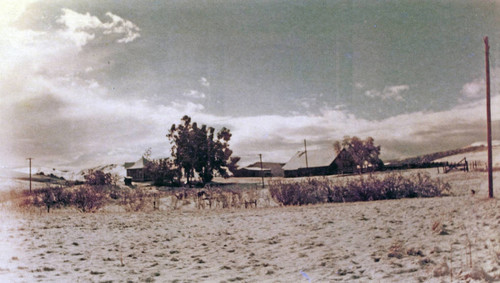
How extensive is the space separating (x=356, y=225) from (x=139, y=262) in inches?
212

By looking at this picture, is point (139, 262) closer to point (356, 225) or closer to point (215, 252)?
point (215, 252)

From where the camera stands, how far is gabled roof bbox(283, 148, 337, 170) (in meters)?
40.2

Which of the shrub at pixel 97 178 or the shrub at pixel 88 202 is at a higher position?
the shrub at pixel 97 178

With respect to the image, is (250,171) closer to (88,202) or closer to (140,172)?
(140,172)

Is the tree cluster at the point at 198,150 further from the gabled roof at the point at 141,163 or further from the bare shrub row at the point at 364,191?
the bare shrub row at the point at 364,191

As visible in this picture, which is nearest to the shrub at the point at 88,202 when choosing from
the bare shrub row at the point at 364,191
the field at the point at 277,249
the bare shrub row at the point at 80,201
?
the bare shrub row at the point at 80,201

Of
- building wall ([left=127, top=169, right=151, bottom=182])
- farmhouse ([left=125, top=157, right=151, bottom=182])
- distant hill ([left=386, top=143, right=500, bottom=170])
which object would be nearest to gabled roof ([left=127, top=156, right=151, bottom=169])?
farmhouse ([left=125, top=157, right=151, bottom=182])

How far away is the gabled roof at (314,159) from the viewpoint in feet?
132

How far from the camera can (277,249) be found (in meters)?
6.66

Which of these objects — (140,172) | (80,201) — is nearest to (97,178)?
(140,172)

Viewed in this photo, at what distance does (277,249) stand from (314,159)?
119 feet

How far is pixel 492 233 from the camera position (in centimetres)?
652

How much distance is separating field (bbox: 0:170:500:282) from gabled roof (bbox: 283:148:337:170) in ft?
98.4

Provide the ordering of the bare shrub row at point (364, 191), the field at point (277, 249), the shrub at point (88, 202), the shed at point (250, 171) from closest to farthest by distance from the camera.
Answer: the field at point (277, 249)
the bare shrub row at point (364, 191)
the shrub at point (88, 202)
the shed at point (250, 171)
